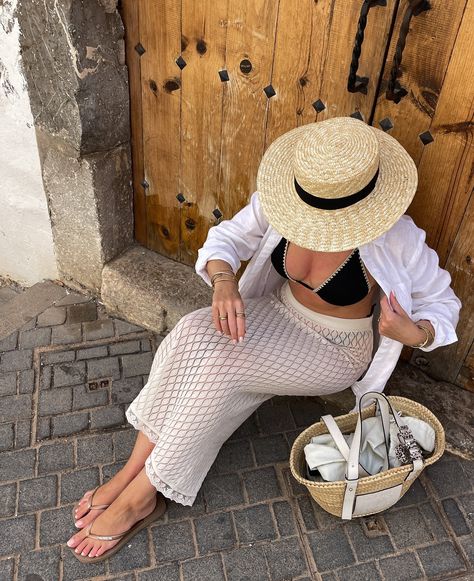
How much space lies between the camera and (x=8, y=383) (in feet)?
9.77

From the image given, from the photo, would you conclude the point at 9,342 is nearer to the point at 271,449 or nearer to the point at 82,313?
the point at 82,313

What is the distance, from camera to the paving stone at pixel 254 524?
233cm

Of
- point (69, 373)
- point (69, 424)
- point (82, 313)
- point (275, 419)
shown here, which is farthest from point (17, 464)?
point (275, 419)

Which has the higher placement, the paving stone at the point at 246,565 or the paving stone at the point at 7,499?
the paving stone at the point at 246,565

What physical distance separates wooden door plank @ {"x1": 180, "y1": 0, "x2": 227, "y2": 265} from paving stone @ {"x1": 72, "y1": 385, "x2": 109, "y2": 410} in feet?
3.14

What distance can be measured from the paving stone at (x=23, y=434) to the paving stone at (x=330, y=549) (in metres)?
1.40

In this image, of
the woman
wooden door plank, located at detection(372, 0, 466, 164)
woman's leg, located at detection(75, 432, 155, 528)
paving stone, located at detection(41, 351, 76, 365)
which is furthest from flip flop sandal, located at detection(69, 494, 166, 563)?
wooden door plank, located at detection(372, 0, 466, 164)

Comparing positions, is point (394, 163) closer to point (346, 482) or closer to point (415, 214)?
point (415, 214)

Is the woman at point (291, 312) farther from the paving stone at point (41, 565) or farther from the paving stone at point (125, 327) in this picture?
the paving stone at point (125, 327)

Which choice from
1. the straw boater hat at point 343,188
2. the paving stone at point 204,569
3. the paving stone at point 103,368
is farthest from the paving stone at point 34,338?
the straw boater hat at point 343,188

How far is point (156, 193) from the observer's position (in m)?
3.23

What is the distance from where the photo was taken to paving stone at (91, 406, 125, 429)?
278 cm

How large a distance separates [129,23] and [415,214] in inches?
65.4

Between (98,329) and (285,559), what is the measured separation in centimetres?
171
